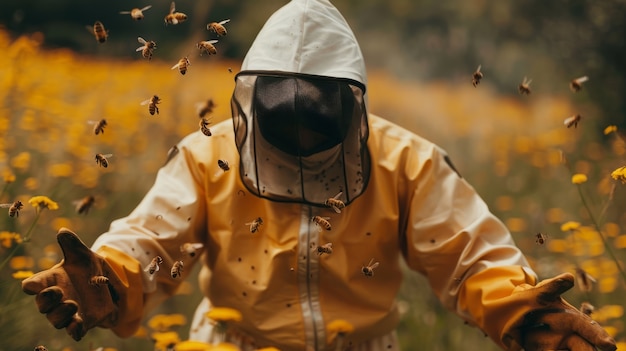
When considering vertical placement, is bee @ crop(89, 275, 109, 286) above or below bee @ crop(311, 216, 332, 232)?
below

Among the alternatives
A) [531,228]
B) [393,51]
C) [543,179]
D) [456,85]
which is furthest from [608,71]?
[393,51]

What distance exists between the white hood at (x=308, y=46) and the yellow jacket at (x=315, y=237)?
11.7 inches

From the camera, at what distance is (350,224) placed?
7.99 feet

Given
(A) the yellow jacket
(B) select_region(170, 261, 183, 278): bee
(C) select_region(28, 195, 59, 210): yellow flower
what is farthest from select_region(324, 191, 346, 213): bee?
(C) select_region(28, 195, 59, 210): yellow flower

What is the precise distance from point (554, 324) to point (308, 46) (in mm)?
1023

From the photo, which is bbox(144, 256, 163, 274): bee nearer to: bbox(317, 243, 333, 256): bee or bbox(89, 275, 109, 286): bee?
bbox(89, 275, 109, 286): bee

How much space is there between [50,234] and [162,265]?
3.98 ft

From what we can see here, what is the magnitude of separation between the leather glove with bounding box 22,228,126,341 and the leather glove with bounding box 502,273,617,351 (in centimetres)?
109

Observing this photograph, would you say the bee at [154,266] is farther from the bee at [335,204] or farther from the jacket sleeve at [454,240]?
the jacket sleeve at [454,240]

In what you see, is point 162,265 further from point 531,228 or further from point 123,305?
point 531,228

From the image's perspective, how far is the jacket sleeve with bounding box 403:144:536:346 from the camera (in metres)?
2.32

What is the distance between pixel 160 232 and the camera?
93.7 inches

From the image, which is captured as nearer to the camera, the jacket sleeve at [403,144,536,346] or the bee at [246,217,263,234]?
the bee at [246,217,263,234]

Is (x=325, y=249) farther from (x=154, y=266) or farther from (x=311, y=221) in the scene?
(x=154, y=266)
